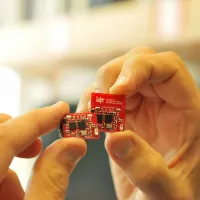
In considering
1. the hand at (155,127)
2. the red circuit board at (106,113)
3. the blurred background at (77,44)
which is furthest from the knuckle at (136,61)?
the blurred background at (77,44)

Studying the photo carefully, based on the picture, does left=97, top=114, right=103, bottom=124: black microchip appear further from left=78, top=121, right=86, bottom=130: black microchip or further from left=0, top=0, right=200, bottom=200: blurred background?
left=0, top=0, right=200, bottom=200: blurred background

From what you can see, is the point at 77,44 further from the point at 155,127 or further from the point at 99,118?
the point at 99,118

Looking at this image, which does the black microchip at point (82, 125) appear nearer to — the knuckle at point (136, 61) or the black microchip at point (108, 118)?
the black microchip at point (108, 118)

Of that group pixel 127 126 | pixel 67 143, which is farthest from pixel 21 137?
pixel 127 126

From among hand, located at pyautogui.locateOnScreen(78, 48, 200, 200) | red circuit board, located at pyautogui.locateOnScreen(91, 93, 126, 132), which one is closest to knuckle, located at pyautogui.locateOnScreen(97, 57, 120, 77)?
hand, located at pyautogui.locateOnScreen(78, 48, 200, 200)

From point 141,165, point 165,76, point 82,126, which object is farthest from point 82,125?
point 165,76

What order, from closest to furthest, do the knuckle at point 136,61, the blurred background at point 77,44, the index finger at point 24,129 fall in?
the index finger at point 24,129
the knuckle at point 136,61
the blurred background at point 77,44
